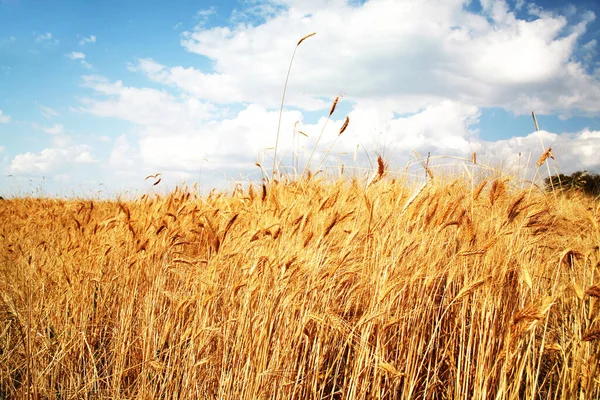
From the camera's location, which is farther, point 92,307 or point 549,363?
point 92,307

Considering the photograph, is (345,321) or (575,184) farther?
(575,184)

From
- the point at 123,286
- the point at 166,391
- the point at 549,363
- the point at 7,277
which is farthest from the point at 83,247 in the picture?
the point at 549,363

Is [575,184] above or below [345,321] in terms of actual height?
below

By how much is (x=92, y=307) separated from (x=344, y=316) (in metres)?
1.76

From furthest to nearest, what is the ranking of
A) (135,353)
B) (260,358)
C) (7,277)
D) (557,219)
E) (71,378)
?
1. (7,277)
2. (557,219)
3. (135,353)
4. (71,378)
5. (260,358)

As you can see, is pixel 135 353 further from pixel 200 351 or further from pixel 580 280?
pixel 580 280

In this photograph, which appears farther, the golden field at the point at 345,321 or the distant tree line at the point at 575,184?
the distant tree line at the point at 575,184

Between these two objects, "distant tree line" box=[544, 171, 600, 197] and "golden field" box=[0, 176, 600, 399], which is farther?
"distant tree line" box=[544, 171, 600, 197]

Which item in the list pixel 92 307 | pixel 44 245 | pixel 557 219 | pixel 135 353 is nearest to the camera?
pixel 135 353

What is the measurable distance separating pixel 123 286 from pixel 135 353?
2.10 ft

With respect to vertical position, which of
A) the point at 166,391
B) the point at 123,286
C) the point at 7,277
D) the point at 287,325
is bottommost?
the point at 166,391

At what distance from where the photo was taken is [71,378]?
184 centimetres

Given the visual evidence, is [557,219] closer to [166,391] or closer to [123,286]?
[166,391]

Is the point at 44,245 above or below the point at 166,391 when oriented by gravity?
above
